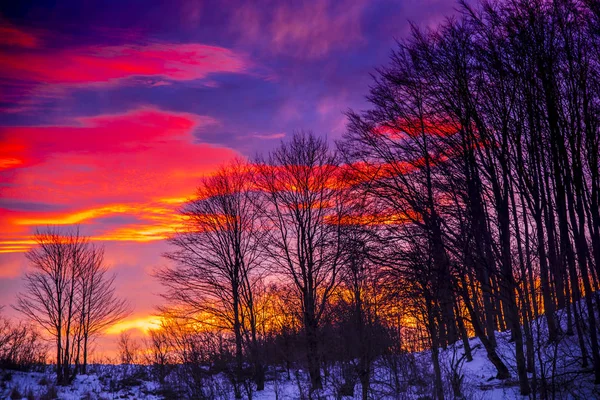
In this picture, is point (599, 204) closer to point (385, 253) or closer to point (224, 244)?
point (385, 253)

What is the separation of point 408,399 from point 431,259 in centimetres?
442

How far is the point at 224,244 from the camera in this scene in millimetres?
26094

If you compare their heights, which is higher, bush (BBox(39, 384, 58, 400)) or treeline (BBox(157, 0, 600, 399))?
treeline (BBox(157, 0, 600, 399))

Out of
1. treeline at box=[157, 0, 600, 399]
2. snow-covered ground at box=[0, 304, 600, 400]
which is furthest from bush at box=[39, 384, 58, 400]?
treeline at box=[157, 0, 600, 399]

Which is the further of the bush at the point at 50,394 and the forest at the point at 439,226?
the bush at the point at 50,394

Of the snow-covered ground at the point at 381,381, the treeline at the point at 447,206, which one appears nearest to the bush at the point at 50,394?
the snow-covered ground at the point at 381,381

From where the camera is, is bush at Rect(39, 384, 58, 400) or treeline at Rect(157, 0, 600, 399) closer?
treeline at Rect(157, 0, 600, 399)

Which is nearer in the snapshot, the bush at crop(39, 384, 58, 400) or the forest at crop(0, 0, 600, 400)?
the forest at crop(0, 0, 600, 400)

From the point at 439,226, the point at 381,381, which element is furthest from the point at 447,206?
the point at 381,381

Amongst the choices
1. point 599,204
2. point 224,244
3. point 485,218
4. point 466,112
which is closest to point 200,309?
point 224,244

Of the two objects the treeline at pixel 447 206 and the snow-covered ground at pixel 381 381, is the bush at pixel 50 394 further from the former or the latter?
the treeline at pixel 447 206

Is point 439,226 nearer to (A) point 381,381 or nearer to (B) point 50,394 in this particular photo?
(A) point 381,381

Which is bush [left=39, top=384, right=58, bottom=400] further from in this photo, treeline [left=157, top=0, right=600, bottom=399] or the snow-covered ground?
treeline [left=157, top=0, right=600, bottom=399]

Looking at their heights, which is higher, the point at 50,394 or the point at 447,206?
the point at 447,206
